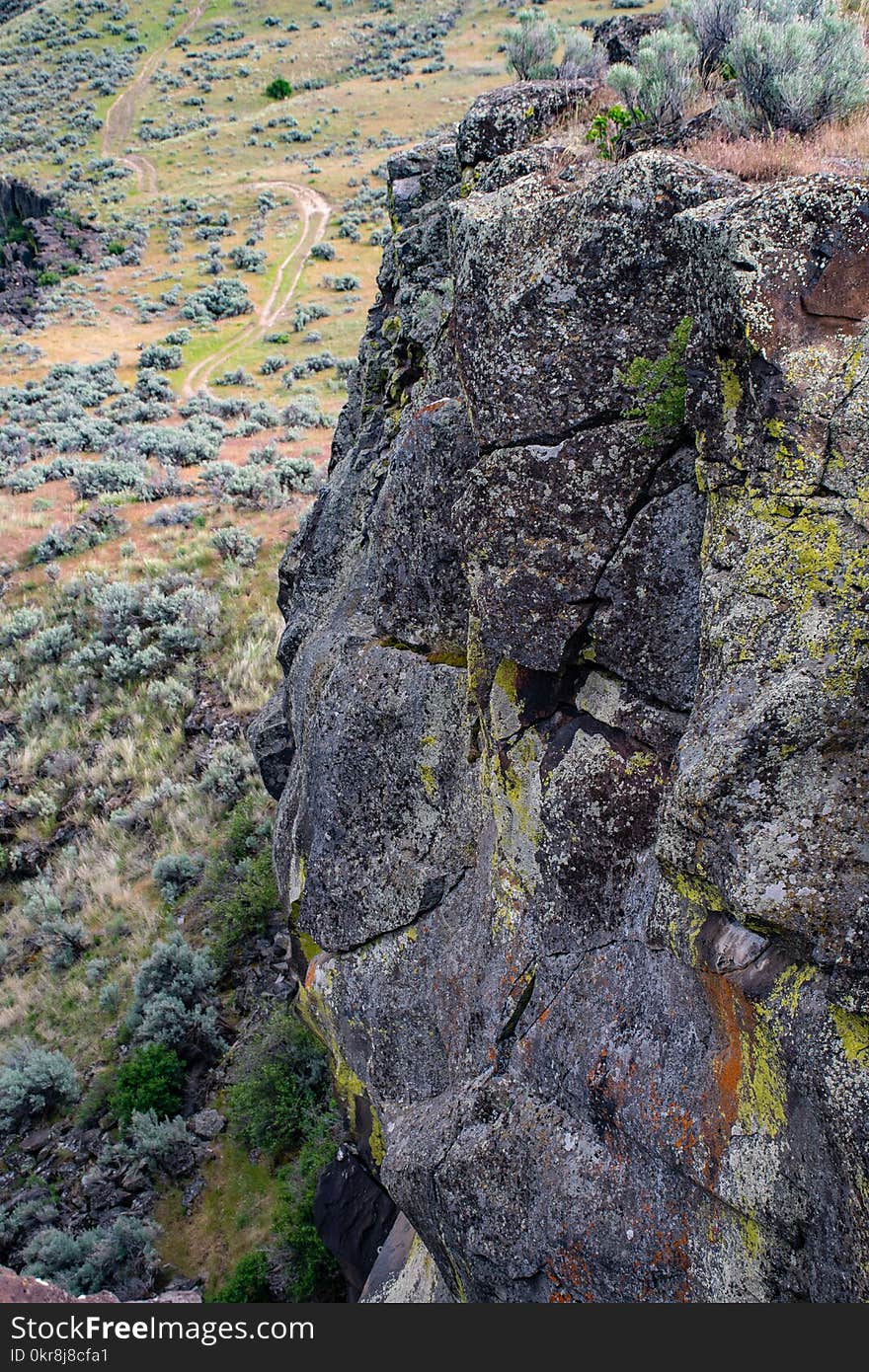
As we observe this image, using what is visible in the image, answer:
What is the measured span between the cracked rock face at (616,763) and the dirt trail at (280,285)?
28.9 m

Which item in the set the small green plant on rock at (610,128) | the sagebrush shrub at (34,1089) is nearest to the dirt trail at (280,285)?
the sagebrush shrub at (34,1089)

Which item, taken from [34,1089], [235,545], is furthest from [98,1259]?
[235,545]

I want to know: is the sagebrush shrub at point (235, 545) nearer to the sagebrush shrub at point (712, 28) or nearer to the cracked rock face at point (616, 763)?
the cracked rock face at point (616, 763)

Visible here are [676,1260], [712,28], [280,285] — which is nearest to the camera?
[676,1260]

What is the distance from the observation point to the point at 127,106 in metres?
70.1

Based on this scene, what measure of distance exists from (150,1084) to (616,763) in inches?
308

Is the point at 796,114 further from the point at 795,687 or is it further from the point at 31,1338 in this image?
the point at 31,1338

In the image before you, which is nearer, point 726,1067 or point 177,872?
point 726,1067

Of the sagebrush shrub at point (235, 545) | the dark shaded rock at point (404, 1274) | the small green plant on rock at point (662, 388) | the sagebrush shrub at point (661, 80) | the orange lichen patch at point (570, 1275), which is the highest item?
the sagebrush shrub at point (661, 80)

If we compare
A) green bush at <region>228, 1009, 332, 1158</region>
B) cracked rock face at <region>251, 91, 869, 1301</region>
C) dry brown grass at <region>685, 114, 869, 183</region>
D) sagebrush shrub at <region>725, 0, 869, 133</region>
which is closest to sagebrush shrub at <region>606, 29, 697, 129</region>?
sagebrush shrub at <region>725, 0, 869, 133</region>

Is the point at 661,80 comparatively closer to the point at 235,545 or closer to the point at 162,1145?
the point at 162,1145

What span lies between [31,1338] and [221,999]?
638 centimetres

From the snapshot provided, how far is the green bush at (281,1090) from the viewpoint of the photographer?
31.9 feet

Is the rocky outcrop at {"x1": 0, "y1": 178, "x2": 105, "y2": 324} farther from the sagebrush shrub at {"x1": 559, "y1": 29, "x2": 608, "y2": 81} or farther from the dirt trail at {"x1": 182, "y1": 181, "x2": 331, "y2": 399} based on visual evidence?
the sagebrush shrub at {"x1": 559, "y1": 29, "x2": 608, "y2": 81}
